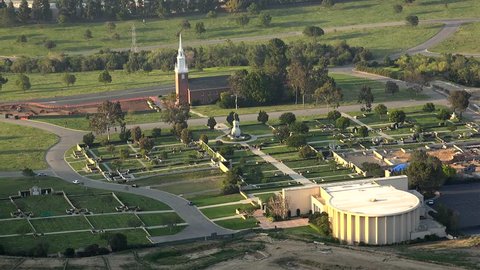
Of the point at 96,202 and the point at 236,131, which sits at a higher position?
the point at 236,131

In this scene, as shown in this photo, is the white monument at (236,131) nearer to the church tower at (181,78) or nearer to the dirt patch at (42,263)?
the church tower at (181,78)

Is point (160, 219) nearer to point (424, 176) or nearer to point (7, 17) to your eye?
point (424, 176)

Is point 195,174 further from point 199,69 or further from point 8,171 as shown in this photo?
point 199,69

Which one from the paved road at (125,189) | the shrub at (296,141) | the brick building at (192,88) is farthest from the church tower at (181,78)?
the shrub at (296,141)

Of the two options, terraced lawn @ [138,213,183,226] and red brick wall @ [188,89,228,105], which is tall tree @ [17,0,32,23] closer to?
red brick wall @ [188,89,228,105]

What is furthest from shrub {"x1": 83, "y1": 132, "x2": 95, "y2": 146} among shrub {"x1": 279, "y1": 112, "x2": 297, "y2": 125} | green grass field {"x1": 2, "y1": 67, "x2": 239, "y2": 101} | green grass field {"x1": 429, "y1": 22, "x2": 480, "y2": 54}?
green grass field {"x1": 429, "y1": 22, "x2": 480, "y2": 54}

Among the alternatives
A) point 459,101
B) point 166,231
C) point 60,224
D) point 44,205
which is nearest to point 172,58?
point 459,101
